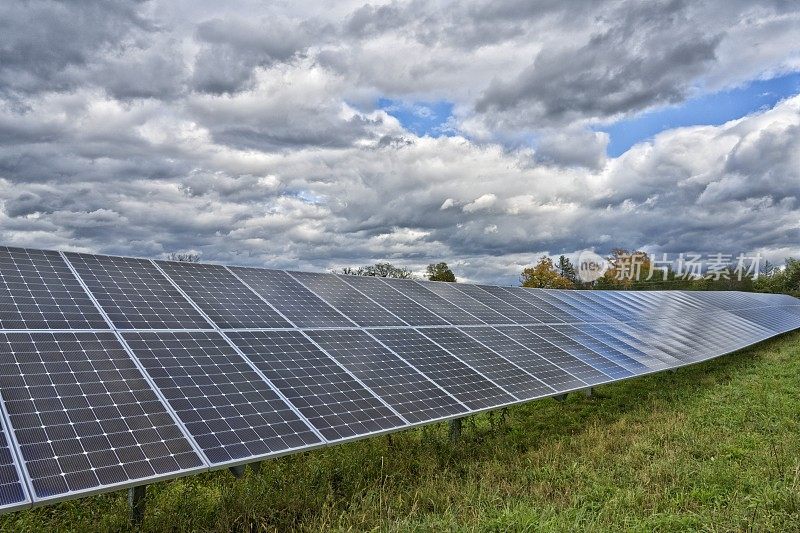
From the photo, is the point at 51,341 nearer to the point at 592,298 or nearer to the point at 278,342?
the point at 278,342

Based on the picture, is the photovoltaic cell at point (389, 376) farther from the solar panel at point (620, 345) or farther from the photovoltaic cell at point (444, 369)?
the solar panel at point (620, 345)

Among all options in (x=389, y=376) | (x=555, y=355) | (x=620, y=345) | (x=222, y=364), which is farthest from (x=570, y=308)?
(x=222, y=364)

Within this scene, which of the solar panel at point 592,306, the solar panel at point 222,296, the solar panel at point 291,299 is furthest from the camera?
the solar panel at point 592,306

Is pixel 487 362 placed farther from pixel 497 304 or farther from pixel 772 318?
pixel 772 318

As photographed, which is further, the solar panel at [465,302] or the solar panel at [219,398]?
the solar panel at [465,302]

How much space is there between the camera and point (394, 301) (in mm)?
19125

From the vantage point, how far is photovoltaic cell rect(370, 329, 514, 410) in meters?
13.0

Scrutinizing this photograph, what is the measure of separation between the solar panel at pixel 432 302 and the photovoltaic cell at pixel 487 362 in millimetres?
1509

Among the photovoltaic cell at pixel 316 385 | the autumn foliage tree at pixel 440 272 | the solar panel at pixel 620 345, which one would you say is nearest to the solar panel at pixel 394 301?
the photovoltaic cell at pixel 316 385

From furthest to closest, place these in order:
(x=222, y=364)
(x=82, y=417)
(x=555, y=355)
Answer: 1. (x=555, y=355)
2. (x=222, y=364)
3. (x=82, y=417)

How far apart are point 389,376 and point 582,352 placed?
8952 mm

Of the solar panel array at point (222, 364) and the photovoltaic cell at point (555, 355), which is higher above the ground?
the solar panel array at point (222, 364)

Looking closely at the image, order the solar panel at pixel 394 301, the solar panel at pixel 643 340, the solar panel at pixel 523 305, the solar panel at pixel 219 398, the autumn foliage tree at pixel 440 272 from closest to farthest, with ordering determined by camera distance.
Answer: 1. the solar panel at pixel 219 398
2. the solar panel at pixel 394 301
3. the solar panel at pixel 643 340
4. the solar panel at pixel 523 305
5. the autumn foliage tree at pixel 440 272

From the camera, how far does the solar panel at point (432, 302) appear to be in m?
19.2
